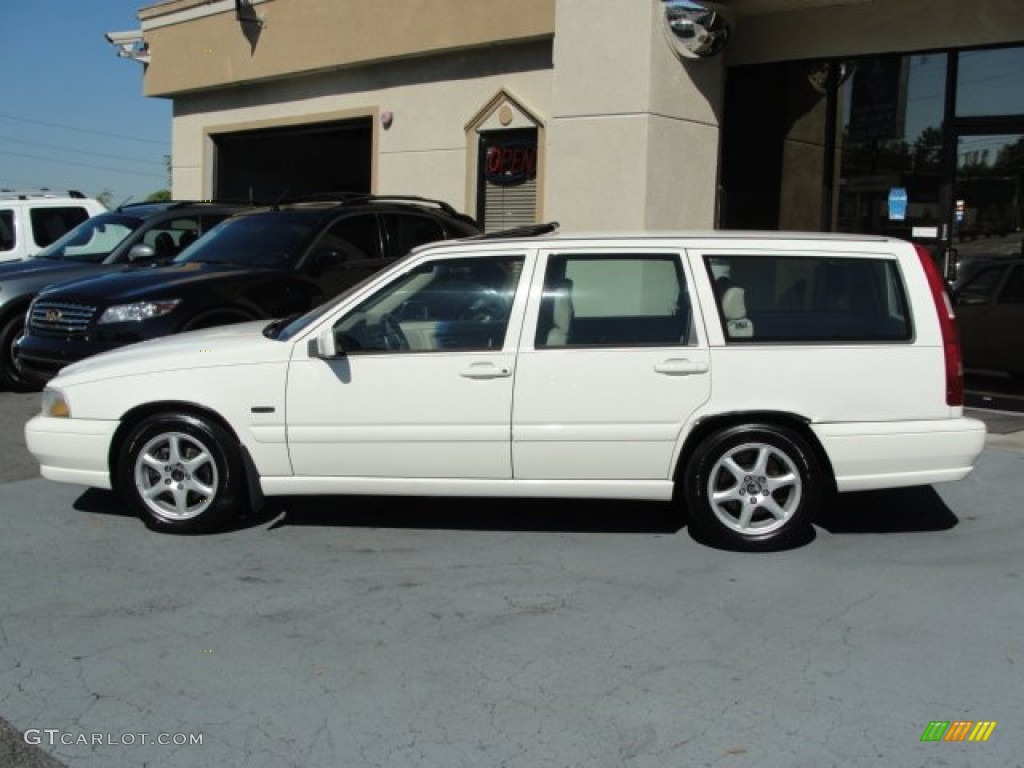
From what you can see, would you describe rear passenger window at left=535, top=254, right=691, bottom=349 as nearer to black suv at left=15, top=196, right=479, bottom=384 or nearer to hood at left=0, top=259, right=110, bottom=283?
black suv at left=15, top=196, right=479, bottom=384

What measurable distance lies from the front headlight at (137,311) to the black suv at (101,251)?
2085mm

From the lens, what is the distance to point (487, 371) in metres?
5.34

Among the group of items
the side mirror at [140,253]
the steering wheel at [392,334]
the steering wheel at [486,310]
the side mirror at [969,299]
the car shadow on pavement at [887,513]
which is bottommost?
the car shadow on pavement at [887,513]

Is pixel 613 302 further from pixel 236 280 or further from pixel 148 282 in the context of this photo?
pixel 148 282

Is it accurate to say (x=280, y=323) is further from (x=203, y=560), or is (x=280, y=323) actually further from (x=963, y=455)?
(x=963, y=455)

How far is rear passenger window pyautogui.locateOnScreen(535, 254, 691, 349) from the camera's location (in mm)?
5387

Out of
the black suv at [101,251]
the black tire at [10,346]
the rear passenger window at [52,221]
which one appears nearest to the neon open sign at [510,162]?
the black suv at [101,251]

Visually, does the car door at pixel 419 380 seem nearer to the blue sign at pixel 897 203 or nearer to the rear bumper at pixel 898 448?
the rear bumper at pixel 898 448

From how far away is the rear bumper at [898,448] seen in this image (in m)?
5.27

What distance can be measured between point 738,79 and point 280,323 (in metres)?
7.12

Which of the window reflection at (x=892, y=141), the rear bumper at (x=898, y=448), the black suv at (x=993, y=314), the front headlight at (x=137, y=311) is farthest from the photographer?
the window reflection at (x=892, y=141)

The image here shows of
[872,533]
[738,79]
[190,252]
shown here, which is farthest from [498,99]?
[872,533]

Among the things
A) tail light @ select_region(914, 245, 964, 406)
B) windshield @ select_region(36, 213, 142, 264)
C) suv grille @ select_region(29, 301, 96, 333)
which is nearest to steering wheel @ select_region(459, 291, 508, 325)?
tail light @ select_region(914, 245, 964, 406)

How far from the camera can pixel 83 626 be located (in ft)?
14.6
